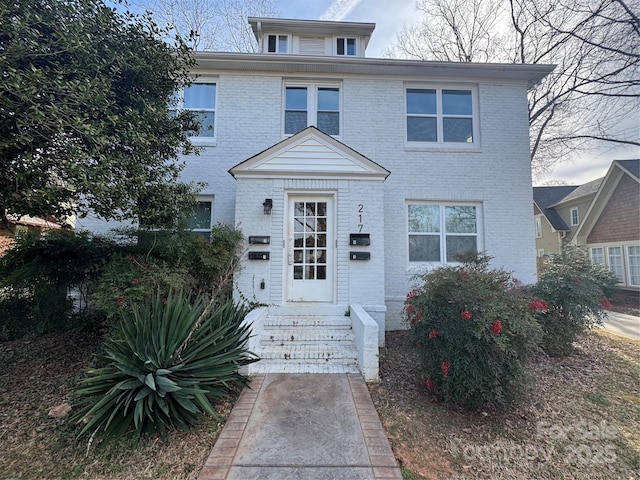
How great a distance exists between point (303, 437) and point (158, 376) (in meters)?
1.68

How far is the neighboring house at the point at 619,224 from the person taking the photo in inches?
507

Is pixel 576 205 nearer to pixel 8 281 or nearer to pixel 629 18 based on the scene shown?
pixel 629 18

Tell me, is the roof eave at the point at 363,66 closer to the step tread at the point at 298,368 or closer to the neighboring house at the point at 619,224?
the step tread at the point at 298,368

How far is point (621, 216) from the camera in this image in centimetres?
1364

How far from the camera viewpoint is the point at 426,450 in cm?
296

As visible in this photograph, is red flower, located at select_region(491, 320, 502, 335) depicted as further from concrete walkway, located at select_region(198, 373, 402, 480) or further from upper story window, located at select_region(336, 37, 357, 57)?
upper story window, located at select_region(336, 37, 357, 57)

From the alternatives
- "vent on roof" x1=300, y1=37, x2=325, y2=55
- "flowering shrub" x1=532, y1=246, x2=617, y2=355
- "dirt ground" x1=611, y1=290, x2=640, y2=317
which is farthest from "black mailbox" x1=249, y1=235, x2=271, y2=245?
"dirt ground" x1=611, y1=290, x2=640, y2=317

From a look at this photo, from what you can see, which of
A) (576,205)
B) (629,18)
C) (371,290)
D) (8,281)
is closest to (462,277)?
(371,290)

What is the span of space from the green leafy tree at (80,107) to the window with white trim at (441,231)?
243 inches

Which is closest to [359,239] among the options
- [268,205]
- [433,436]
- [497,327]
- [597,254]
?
[268,205]

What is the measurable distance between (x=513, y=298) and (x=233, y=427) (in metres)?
3.76

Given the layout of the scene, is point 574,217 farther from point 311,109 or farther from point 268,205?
point 268,205

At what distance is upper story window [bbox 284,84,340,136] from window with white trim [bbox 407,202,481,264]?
3.25 m

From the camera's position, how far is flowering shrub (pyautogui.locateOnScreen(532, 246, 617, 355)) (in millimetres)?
5498
